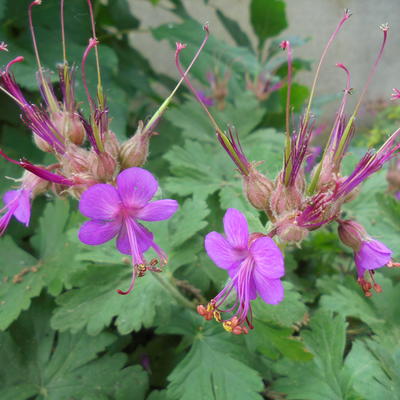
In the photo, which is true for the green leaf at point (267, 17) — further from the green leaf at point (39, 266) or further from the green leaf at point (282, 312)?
the green leaf at point (282, 312)

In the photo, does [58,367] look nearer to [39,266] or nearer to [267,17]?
[39,266]

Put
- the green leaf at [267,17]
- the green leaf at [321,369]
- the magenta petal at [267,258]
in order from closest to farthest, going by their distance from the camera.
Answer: the magenta petal at [267,258] < the green leaf at [321,369] < the green leaf at [267,17]

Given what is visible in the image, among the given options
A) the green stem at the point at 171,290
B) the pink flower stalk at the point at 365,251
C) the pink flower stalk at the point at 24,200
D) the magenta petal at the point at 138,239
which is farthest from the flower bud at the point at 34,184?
the pink flower stalk at the point at 365,251

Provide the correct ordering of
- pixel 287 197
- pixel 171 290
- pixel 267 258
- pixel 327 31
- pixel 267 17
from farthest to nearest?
pixel 327 31
pixel 267 17
pixel 171 290
pixel 287 197
pixel 267 258

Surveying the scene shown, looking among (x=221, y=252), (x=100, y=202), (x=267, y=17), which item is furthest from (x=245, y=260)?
(x=267, y=17)

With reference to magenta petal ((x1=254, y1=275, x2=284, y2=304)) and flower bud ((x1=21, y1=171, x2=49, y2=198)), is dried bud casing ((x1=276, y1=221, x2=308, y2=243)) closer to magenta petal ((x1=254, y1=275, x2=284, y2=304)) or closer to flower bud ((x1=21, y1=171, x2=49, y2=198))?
magenta petal ((x1=254, y1=275, x2=284, y2=304))
